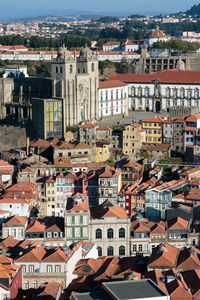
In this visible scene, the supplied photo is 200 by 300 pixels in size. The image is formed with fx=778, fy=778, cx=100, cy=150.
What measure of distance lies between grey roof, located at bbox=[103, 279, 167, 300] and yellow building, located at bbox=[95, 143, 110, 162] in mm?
27062

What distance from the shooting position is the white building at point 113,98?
6525 centimetres

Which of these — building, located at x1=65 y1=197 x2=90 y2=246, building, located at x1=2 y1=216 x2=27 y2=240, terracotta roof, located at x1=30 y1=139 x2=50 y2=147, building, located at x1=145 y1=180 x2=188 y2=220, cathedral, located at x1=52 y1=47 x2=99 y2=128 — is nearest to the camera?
building, located at x1=65 y1=197 x2=90 y2=246

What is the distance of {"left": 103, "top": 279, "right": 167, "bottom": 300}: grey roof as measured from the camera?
26.1 metres

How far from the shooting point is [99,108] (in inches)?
2552

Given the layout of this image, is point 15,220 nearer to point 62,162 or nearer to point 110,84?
point 62,162

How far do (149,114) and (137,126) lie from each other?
12.5m

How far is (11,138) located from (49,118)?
3.26 m

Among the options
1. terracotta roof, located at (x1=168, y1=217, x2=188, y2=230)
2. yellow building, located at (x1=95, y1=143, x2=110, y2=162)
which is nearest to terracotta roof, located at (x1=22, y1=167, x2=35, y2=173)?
yellow building, located at (x1=95, y1=143, x2=110, y2=162)

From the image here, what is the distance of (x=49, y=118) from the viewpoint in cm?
5925

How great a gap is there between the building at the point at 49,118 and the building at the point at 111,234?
20.6 meters

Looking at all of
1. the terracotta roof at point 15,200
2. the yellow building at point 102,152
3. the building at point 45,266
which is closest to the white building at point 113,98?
the yellow building at point 102,152

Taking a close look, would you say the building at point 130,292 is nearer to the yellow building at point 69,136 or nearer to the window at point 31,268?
the window at point 31,268

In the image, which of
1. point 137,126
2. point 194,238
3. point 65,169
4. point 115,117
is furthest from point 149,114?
point 194,238

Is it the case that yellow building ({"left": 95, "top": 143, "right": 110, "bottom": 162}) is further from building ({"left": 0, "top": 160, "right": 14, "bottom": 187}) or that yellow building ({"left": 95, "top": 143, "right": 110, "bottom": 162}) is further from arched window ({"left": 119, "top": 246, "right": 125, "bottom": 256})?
arched window ({"left": 119, "top": 246, "right": 125, "bottom": 256})
